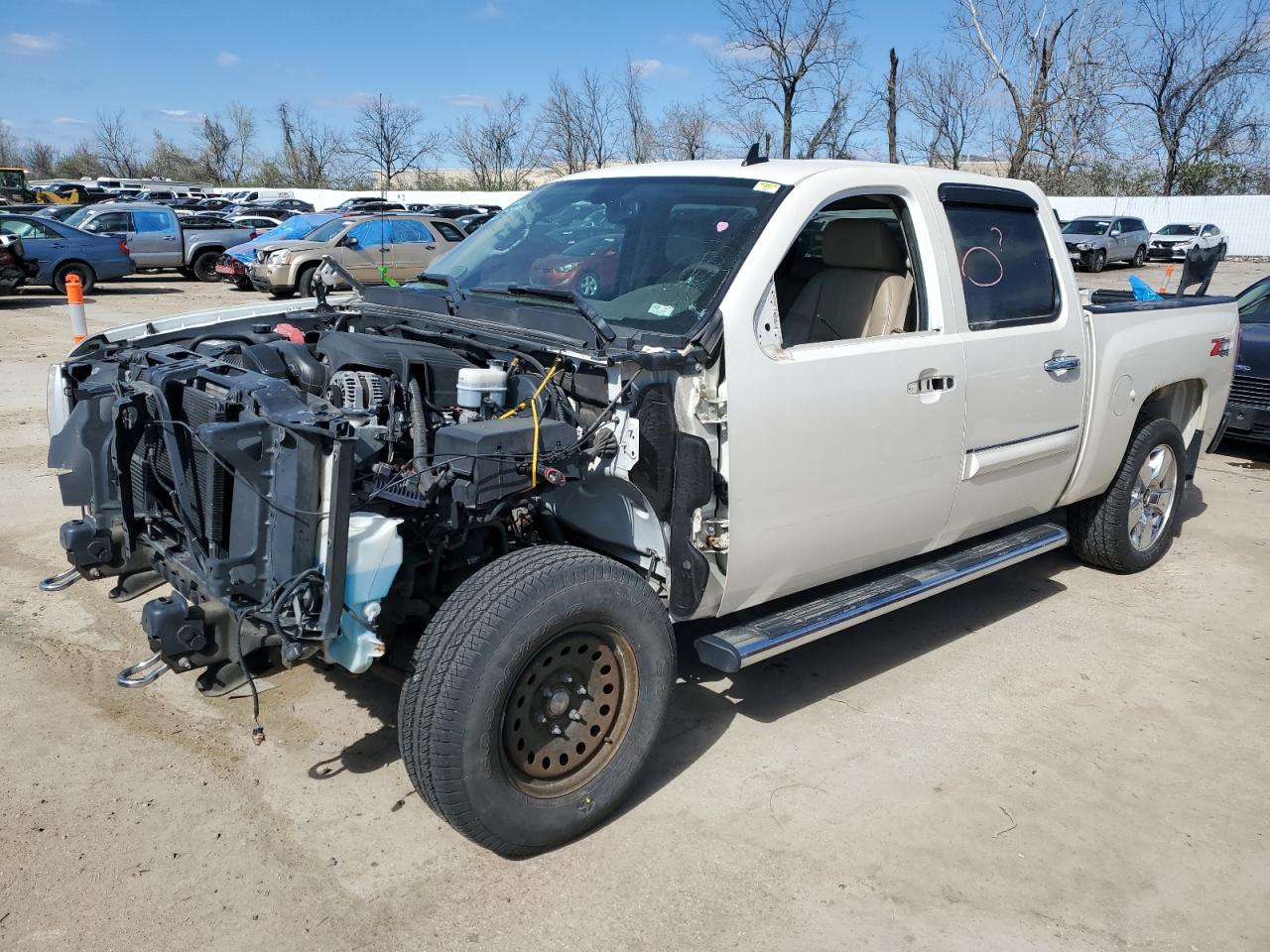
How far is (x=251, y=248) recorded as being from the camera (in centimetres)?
2006

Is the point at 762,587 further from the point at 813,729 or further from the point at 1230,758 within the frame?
the point at 1230,758

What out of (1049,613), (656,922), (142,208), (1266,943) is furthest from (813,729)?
(142,208)

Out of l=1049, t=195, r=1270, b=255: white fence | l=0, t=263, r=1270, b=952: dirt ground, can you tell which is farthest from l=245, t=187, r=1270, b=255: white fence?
l=0, t=263, r=1270, b=952: dirt ground

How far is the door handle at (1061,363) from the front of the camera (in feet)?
14.6

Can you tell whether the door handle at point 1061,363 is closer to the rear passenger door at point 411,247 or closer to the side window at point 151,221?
the rear passenger door at point 411,247

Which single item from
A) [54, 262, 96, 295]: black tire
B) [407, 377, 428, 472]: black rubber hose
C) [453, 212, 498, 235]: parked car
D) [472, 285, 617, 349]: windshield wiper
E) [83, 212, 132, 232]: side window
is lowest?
[407, 377, 428, 472]: black rubber hose

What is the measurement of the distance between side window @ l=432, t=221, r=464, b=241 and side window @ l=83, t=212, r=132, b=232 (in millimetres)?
7823

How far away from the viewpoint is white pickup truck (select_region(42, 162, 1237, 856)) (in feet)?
9.45

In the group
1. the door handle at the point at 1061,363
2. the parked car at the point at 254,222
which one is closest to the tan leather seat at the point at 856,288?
the door handle at the point at 1061,363

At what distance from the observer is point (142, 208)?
73.6ft

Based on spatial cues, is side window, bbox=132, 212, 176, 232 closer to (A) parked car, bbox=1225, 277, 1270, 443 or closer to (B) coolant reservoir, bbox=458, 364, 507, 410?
(A) parked car, bbox=1225, 277, 1270, 443

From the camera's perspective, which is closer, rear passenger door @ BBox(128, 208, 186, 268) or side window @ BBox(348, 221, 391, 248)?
side window @ BBox(348, 221, 391, 248)

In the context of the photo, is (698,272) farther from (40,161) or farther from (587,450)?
(40,161)

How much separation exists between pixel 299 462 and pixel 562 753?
4.05 ft
